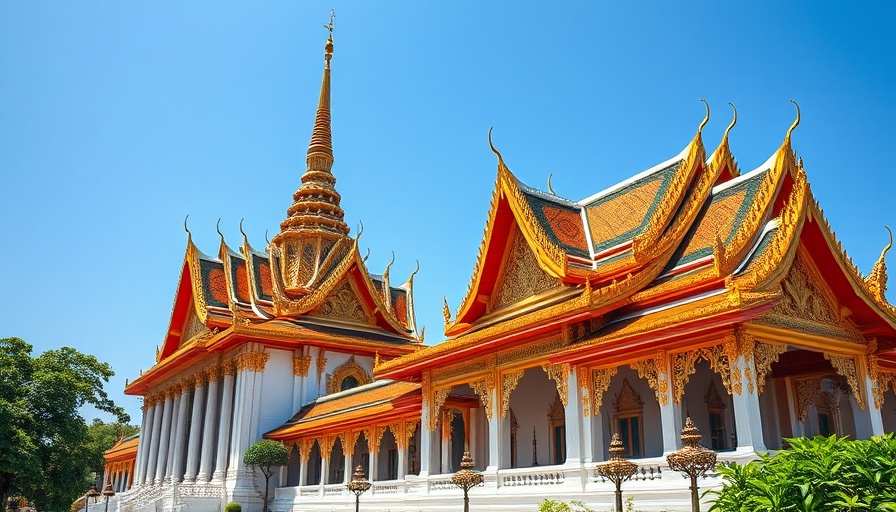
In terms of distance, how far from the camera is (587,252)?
51.1 ft

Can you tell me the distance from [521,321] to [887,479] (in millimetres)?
8283

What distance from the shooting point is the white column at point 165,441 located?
27359 millimetres

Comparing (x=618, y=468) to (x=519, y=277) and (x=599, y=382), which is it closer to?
(x=599, y=382)

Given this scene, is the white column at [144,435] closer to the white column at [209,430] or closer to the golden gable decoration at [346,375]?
the white column at [209,430]

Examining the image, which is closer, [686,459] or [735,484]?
[735,484]

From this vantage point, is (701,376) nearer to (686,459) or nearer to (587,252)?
(587,252)

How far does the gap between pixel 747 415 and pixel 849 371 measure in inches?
134

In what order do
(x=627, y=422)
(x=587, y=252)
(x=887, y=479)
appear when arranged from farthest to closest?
(x=587, y=252)
(x=627, y=422)
(x=887, y=479)

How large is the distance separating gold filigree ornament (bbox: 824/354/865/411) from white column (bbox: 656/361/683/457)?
2.81 metres

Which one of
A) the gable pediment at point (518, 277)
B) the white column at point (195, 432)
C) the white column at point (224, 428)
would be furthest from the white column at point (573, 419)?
the white column at point (195, 432)

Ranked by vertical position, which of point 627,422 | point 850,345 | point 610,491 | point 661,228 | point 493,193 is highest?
point 493,193

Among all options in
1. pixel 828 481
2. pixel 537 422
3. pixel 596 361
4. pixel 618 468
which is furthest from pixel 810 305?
pixel 828 481

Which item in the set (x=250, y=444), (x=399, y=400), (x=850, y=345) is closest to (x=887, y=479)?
(x=850, y=345)

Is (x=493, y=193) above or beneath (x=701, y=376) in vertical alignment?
above
